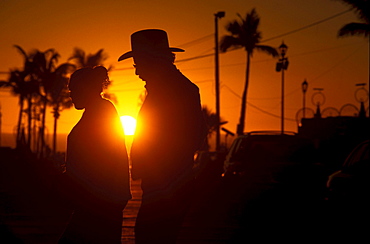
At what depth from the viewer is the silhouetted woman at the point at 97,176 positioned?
4727 millimetres

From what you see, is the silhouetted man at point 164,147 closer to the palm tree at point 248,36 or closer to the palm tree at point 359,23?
the palm tree at point 359,23

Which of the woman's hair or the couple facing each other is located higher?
the woman's hair

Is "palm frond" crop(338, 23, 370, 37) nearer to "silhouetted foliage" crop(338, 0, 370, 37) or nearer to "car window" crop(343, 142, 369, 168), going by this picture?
"silhouetted foliage" crop(338, 0, 370, 37)

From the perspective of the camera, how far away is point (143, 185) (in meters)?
4.92

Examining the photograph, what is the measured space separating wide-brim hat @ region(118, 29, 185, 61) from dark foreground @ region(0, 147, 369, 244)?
3.70 metres

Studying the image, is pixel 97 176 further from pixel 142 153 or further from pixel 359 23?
pixel 359 23

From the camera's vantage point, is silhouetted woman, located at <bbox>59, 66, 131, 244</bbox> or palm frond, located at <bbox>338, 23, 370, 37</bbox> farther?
palm frond, located at <bbox>338, 23, 370, 37</bbox>

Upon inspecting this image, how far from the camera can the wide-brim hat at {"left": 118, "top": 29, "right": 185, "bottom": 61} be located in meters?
5.06

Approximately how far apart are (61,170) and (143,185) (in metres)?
0.55

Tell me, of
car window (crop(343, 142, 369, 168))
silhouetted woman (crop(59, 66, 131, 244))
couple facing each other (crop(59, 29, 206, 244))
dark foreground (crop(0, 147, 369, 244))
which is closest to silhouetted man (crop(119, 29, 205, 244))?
couple facing each other (crop(59, 29, 206, 244))

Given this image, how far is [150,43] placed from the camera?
5.07 meters

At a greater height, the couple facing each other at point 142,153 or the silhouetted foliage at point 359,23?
the silhouetted foliage at point 359,23

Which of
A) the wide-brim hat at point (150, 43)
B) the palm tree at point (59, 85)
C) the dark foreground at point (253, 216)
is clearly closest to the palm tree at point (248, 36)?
the palm tree at point (59, 85)

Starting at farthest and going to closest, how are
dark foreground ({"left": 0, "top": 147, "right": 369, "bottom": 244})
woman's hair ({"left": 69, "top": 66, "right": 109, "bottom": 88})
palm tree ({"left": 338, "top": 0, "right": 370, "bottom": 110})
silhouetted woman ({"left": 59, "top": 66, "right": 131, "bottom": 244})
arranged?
palm tree ({"left": 338, "top": 0, "right": 370, "bottom": 110}), dark foreground ({"left": 0, "top": 147, "right": 369, "bottom": 244}), woman's hair ({"left": 69, "top": 66, "right": 109, "bottom": 88}), silhouetted woman ({"left": 59, "top": 66, "right": 131, "bottom": 244})
